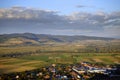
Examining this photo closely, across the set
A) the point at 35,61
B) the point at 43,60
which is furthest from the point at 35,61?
the point at 43,60

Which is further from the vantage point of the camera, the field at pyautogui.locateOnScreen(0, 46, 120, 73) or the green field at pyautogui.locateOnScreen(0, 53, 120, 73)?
the field at pyautogui.locateOnScreen(0, 46, 120, 73)

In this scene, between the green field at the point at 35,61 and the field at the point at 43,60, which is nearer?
the green field at the point at 35,61

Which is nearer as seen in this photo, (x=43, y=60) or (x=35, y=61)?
(x=35, y=61)

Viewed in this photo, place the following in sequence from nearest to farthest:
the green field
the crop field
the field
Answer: the green field → the crop field → the field

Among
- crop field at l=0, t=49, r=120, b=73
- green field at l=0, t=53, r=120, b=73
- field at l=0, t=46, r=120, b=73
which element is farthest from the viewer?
field at l=0, t=46, r=120, b=73

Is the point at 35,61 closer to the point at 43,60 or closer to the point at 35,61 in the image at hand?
the point at 35,61

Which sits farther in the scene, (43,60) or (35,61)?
(43,60)

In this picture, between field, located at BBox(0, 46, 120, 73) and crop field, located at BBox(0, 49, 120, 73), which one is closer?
crop field, located at BBox(0, 49, 120, 73)

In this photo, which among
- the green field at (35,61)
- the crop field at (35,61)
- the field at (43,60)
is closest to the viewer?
the green field at (35,61)

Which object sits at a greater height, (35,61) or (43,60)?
(35,61)

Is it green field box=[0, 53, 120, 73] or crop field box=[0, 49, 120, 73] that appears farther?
crop field box=[0, 49, 120, 73]

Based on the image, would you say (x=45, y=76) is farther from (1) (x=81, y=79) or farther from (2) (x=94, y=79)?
(2) (x=94, y=79)
